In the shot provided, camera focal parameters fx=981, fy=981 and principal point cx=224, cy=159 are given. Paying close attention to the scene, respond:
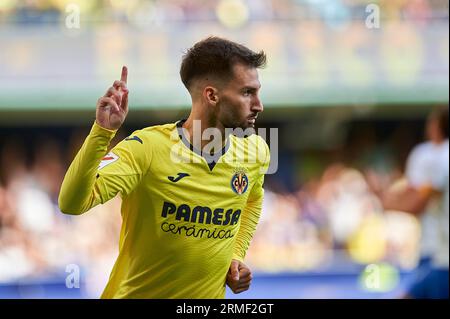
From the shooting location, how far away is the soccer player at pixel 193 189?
435cm

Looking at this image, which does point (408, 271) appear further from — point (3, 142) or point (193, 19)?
point (3, 142)

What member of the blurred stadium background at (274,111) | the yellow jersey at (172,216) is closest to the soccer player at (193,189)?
the yellow jersey at (172,216)

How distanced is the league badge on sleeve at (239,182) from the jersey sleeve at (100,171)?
0.47m

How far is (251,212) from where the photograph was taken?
4.96 metres

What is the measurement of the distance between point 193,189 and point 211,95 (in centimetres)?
44

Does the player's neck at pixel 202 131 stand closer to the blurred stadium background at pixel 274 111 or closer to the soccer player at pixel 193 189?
the soccer player at pixel 193 189

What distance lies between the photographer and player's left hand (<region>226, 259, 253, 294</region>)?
4.60m

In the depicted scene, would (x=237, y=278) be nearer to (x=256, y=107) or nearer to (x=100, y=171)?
(x=256, y=107)

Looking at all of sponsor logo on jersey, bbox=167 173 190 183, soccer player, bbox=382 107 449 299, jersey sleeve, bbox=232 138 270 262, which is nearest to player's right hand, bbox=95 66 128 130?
sponsor logo on jersey, bbox=167 173 190 183

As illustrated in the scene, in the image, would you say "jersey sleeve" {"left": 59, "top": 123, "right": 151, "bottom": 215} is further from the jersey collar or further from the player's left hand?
the player's left hand

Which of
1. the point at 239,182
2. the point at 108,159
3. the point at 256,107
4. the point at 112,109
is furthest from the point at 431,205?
the point at 112,109

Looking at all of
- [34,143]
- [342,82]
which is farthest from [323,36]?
[34,143]

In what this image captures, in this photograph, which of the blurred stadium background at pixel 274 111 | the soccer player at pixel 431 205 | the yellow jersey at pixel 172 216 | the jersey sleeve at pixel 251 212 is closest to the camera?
the yellow jersey at pixel 172 216

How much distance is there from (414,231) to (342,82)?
2.44m
